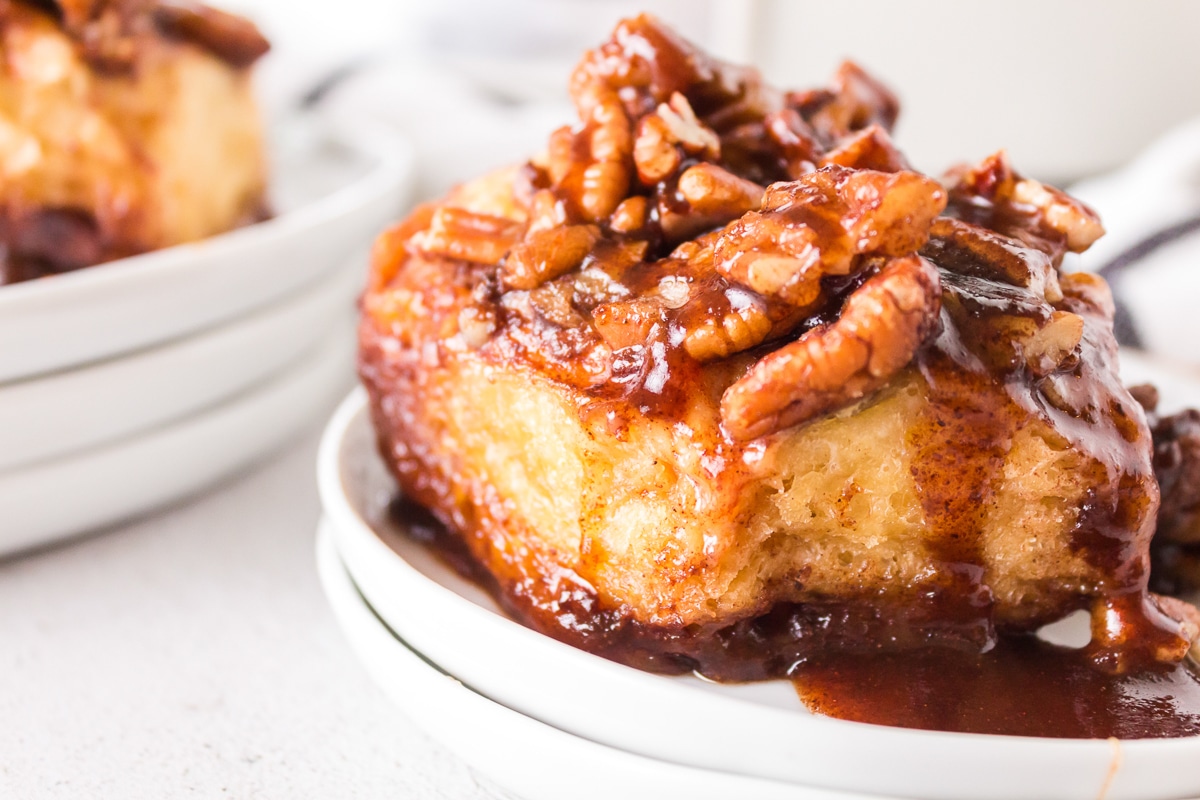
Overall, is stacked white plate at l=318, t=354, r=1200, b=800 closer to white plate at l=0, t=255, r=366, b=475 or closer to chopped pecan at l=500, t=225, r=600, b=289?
chopped pecan at l=500, t=225, r=600, b=289

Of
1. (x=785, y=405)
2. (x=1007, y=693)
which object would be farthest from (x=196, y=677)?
(x=1007, y=693)

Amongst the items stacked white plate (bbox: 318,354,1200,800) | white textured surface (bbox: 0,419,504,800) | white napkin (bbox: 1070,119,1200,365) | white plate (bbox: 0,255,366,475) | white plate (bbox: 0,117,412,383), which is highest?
white napkin (bbox: 1070,119,1200,365)

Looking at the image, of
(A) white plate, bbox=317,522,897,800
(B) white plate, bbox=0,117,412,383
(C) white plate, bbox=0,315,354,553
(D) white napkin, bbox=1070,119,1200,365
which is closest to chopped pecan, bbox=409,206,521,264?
(A) white plate, bbox=317,522,897,800

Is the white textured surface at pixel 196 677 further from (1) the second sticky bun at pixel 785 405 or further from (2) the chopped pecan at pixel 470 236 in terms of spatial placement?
(2) the chopped pecan at pixel 470 236

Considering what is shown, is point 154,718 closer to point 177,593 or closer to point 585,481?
point 177,593

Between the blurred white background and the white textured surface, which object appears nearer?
the white textured surface

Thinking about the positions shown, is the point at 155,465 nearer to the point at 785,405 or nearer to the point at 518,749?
the point at 518,749
